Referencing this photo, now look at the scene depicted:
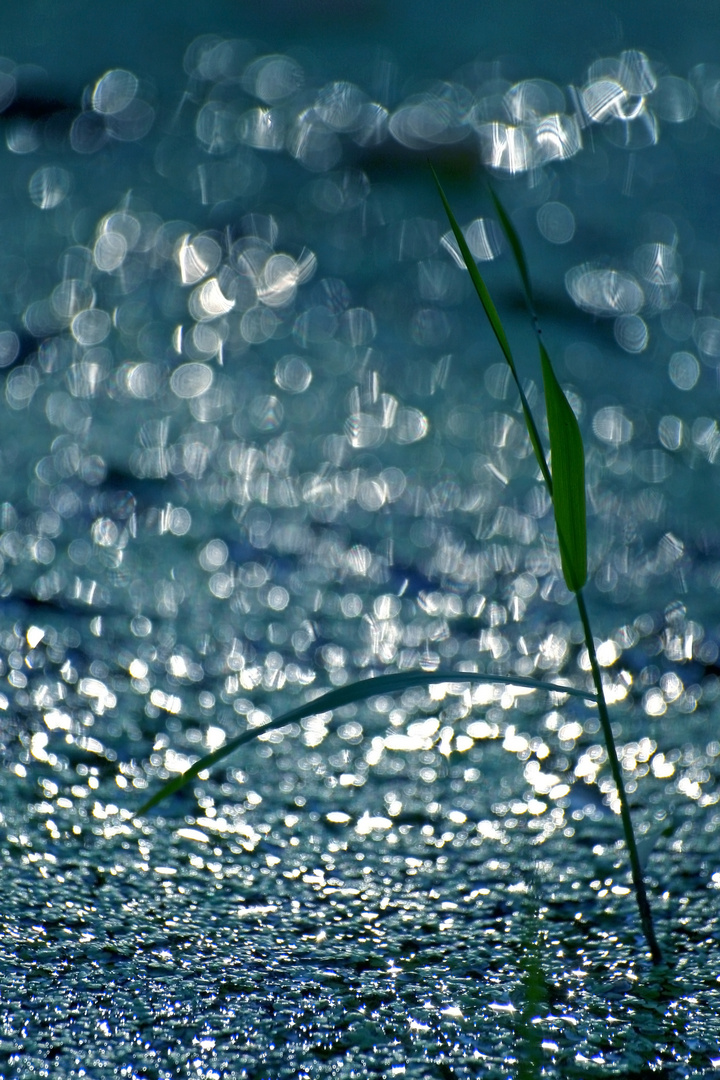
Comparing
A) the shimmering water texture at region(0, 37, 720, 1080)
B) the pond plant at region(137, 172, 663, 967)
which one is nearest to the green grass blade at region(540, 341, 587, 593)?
the pond plant at region(137, 172, 663, 967)

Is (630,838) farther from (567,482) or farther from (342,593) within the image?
(342,593)

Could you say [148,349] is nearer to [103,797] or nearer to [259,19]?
[103,797]

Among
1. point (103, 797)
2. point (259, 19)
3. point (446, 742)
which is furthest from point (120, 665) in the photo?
point (259, 19)

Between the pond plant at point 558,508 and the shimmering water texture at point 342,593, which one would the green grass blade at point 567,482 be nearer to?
the pond plant at point 558,508

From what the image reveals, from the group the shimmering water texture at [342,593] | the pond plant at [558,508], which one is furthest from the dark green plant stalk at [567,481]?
the shimmering water texture at [342,593]

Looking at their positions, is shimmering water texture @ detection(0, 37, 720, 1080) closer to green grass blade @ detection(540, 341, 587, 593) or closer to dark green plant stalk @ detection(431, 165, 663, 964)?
dark green plant stalk @ detection(431, 165, 663, 964)
